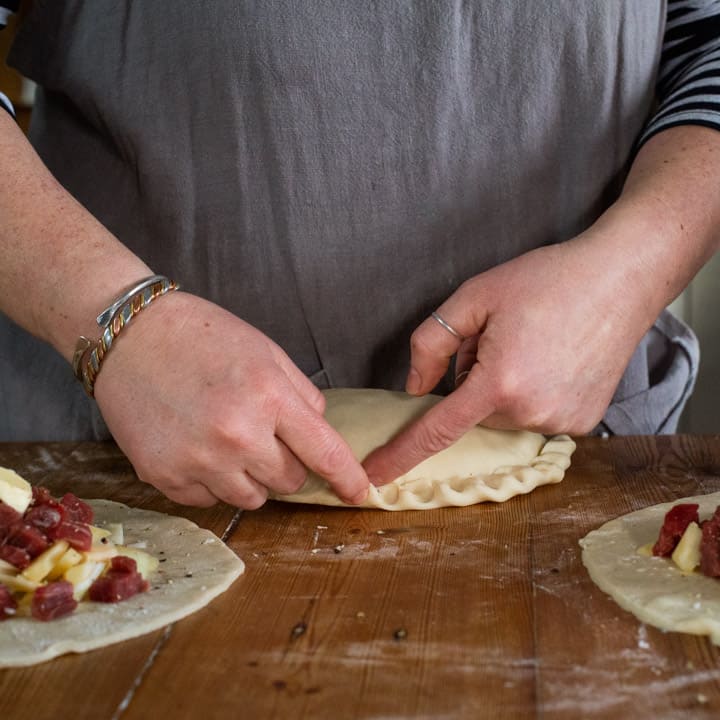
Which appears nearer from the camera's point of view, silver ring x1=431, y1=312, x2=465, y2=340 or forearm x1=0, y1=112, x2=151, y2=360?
forearm x1=0, y1=112, x2=151, y2=360

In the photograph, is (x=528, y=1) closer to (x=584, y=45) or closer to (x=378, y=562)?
(x=584, y=45)

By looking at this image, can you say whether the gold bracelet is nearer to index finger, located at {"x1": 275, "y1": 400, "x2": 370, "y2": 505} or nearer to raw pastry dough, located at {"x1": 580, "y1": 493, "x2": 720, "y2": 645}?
index finger, located at {"x1": 275, "y1": 400, "x2": 370, "y2": 505}

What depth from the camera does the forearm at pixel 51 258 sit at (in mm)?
1508

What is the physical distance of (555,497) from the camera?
5.59 feet

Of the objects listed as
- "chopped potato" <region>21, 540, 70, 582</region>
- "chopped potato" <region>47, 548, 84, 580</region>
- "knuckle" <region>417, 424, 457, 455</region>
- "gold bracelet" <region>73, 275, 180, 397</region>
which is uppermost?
"gold bracelet" <region>73, 275, 180, 397</region>

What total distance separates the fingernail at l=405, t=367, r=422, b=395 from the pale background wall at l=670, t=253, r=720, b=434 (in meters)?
1.71

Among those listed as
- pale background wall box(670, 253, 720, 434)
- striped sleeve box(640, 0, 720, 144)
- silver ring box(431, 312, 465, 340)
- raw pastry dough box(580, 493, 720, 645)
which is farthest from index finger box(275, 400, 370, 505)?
pale background wall box(670, 253, 720, 434)

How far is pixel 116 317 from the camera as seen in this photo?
4.83ft

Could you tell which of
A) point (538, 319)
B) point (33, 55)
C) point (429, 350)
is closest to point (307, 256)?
point (429, 350)

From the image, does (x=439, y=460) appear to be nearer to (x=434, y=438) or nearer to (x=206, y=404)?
(x=434, y=438)

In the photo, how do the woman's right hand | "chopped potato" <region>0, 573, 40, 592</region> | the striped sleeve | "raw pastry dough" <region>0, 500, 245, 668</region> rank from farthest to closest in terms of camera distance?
1. the striped sleeve
2. the woman's right hand
3. "chopped potato" <region>0, 573, 40, 592</region>
4. "raw pastry dough" <region>0, 500, 245, 668</region>

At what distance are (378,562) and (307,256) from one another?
65cm

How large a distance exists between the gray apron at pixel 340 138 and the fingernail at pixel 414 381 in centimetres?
26

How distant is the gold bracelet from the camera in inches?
58.0
